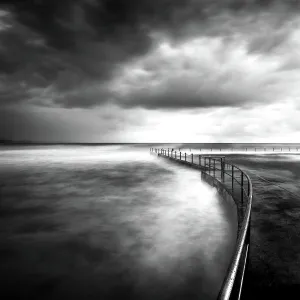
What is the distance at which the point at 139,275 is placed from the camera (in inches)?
189

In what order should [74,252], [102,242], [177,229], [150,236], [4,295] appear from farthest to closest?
[177,229] → [150,236] → [102,242] → [74,252] → [4,295]

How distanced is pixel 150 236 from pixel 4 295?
3.76m

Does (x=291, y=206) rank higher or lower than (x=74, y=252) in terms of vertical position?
higher

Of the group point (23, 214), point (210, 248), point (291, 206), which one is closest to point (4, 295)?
point (210, 248)

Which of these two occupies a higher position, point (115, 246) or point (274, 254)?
point (274, 254)

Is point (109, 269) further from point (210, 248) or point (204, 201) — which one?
point (204, 201)

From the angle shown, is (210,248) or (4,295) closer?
(4,295)

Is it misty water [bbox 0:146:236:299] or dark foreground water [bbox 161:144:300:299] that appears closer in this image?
dark foreground water [bbox 161:144:300:299]

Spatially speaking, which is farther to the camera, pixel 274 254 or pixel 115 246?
pixel 115 246

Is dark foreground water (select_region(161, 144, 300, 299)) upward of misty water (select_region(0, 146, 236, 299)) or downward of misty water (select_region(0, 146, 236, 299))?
upward

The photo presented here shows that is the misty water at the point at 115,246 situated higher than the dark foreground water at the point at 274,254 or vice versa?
the dark foreground water at the point at 274,254

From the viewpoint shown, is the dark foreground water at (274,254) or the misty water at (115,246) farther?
the misty water at (115,246)

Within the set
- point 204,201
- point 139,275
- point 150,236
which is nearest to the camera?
point 139,275

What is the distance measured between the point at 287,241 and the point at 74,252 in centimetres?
484
